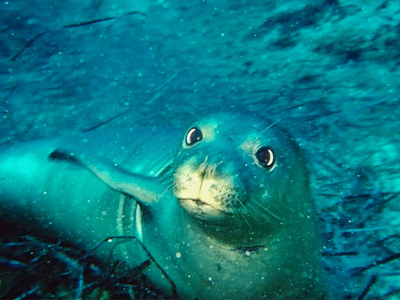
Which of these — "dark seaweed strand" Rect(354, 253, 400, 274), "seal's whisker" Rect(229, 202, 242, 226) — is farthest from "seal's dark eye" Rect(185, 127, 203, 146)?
"dark seaweed strand" Rect(354, 253, 400, 274)

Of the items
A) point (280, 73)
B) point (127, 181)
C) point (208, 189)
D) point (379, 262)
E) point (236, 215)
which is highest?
point (280, 73)

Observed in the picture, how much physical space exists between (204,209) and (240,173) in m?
0.36

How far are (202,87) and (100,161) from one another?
3354 mm

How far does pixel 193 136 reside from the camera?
2477 millimetres

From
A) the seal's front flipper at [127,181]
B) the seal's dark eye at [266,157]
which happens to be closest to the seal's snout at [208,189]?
the seal's dark eye at [266,157]

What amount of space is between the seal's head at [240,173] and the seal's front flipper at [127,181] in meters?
0.47

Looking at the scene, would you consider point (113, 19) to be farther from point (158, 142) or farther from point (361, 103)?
point (361, 103)

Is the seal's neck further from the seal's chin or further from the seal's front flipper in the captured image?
the seal's front flipper

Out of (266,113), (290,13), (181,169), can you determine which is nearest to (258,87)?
(266,113)

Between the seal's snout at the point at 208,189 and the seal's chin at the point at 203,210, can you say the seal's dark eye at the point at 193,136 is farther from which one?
the seal's chin at the point at 203,210

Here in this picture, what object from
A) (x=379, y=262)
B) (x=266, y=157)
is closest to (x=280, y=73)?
(x=266, y=157)

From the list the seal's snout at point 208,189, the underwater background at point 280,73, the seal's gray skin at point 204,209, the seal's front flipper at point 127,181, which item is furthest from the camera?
the underwater background at point 280,73

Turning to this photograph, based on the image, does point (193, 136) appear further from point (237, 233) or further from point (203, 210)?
point (237, 233)

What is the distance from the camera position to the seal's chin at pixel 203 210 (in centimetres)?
190
